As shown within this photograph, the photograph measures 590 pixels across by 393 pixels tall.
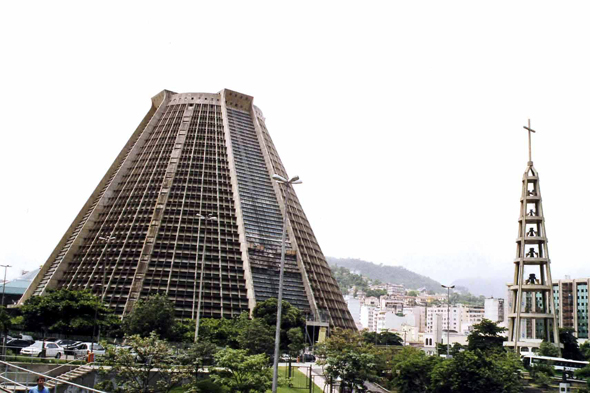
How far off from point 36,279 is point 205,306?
84.9 feet

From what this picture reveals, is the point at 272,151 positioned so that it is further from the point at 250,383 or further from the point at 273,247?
the point at 250,383

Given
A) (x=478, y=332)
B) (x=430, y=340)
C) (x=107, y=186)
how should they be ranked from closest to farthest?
(x=478, y=332) → (x=107, y=186) → (x=430, y=340)

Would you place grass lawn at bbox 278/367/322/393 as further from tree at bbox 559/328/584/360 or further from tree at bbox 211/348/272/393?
tree at bbox 559/328/584/360

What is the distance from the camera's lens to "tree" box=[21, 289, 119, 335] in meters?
60.2

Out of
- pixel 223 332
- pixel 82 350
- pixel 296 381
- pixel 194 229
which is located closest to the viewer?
pixel 296 381

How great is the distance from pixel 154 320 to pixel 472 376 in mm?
27616

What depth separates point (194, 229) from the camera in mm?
85000

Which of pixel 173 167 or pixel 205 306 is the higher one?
pixel 173 167

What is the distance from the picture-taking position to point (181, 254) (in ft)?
269

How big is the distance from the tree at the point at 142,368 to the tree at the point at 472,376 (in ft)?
67.6

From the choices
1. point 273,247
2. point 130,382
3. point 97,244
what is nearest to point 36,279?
point 97,244

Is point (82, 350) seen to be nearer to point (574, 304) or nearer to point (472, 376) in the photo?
point (472, 376)

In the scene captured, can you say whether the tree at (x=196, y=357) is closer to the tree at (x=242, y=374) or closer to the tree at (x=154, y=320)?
the tree at (x=242, y=374)

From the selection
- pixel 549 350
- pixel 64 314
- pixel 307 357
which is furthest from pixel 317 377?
pixel 549 350
